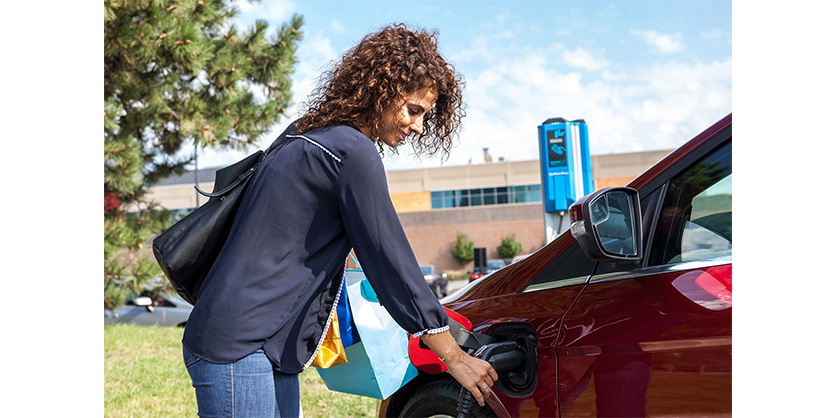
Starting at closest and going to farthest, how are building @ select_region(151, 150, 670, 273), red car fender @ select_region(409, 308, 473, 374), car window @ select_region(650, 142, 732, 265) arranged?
car window @ select_region(650, 142, 732, 265), red car fender @ select_region(409, 308, 473, 374), building @ select_region(151, 150, 670, 273)

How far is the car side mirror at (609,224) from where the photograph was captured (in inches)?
72.4

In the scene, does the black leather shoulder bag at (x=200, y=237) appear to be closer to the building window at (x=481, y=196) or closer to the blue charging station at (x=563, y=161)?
the blue charging station at (x=563, y=161)

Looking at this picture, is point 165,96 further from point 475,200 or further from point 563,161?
point 475,200

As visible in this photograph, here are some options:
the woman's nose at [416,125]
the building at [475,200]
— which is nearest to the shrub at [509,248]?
the building at [475,200]

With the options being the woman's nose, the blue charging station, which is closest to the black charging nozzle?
the woman's nose

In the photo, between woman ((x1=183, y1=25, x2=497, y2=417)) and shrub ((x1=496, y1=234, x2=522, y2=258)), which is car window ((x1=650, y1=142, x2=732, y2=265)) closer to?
woman ((x1=183, y1=25, x2=497, y2=417))

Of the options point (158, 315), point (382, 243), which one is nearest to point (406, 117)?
point (382, 243)

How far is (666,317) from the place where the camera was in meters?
1.78

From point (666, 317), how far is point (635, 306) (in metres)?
0.11

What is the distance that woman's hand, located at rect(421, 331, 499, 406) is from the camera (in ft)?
5.40

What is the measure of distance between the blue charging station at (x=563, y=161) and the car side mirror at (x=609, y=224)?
229 inches

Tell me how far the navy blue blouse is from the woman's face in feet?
0.58
